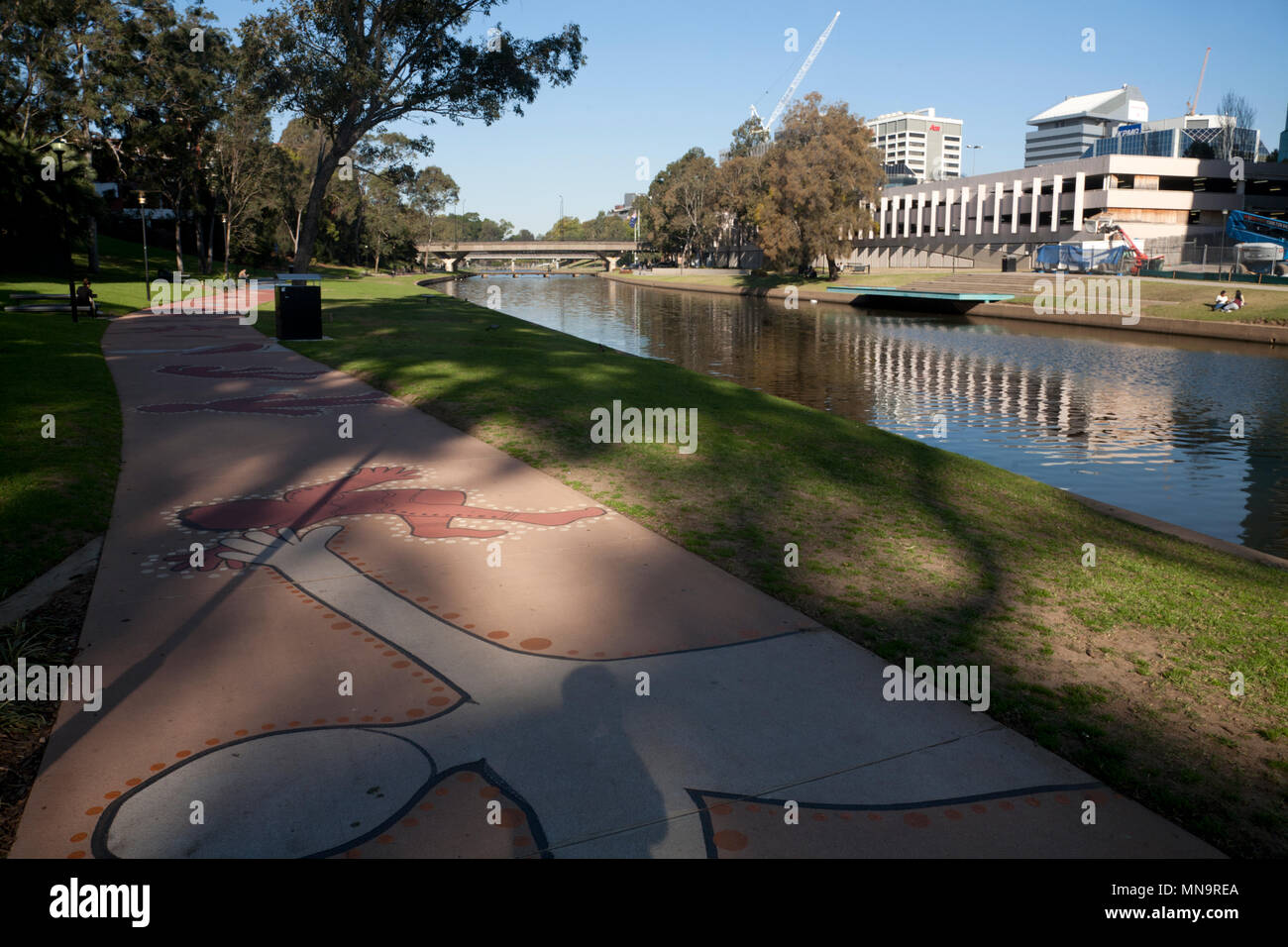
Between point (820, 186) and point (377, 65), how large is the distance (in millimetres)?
48341

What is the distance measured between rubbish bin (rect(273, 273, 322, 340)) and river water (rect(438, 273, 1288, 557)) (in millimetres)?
11350

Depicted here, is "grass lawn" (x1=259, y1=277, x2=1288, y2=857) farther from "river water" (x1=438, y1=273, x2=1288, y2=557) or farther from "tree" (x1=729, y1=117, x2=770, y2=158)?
"tree" (x1=729, y1=117, x2=770, y2=158)

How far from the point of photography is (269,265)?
82625 mm

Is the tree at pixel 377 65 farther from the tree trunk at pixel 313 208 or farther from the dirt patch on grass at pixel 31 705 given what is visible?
the dirt patch on grass at pixel 31 705

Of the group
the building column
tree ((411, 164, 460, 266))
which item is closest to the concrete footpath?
the building column

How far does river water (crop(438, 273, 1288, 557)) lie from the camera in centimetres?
1460

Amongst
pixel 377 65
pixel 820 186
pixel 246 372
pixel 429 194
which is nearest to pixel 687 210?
pixel 429 194

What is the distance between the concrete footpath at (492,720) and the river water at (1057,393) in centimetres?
937

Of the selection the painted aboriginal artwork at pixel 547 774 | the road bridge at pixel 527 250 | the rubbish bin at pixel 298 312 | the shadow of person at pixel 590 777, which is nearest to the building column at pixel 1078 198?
the rubbish bin at pixel 298 312

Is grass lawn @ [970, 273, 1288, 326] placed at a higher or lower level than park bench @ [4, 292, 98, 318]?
higher

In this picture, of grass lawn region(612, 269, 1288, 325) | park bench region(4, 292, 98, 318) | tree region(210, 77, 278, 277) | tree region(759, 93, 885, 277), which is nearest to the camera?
park bench region(4, 292, 98, 318)

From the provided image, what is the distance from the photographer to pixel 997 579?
7.47 meters

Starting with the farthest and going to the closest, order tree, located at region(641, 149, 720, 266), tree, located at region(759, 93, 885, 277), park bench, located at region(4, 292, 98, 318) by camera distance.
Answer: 1. tree, located at region(641, 149, 720, 266)
2. tree, located at region(759, 93, 885, 277)
3. park bench, located at region(4, 292, 98, 318)

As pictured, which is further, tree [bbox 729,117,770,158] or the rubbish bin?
tree [bbox 729,117,770,158]
